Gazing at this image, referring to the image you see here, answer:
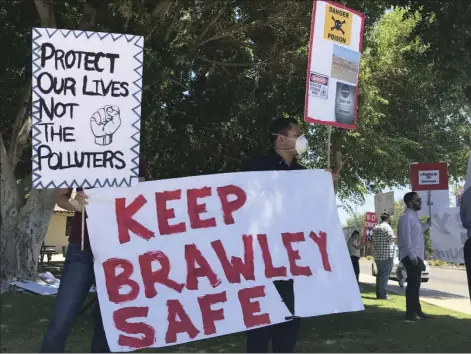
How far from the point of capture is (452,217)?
9070 mm

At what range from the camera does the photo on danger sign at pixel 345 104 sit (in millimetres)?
5145

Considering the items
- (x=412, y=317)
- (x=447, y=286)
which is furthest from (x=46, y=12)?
(x=447, y=286)

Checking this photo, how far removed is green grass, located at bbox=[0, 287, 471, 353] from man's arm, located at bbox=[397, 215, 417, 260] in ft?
Result: 3.19

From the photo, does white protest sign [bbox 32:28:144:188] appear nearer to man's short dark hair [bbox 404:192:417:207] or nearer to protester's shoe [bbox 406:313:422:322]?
man's short dark hair [bbox 404:192:417:207]

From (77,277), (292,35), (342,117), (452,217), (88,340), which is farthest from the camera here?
(292,35)

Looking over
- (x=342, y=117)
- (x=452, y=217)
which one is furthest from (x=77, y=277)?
(x=452, y=217)

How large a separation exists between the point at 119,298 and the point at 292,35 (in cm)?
945

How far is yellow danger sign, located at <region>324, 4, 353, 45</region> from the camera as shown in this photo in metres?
5.11

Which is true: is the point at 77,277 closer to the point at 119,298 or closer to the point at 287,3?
the point at 119,298

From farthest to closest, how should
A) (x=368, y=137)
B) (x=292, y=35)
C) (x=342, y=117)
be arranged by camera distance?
(x=368, y=137), (x=292, y=35), (x=342, y=117)

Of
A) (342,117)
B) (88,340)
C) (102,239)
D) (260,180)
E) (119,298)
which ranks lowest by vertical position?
(88,340)

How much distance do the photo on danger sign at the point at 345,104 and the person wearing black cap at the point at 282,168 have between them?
2.44 feet

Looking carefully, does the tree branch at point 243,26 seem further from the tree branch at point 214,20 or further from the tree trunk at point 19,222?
the tree trunk at point 19,222

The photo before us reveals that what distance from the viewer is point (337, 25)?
17.0 ft
